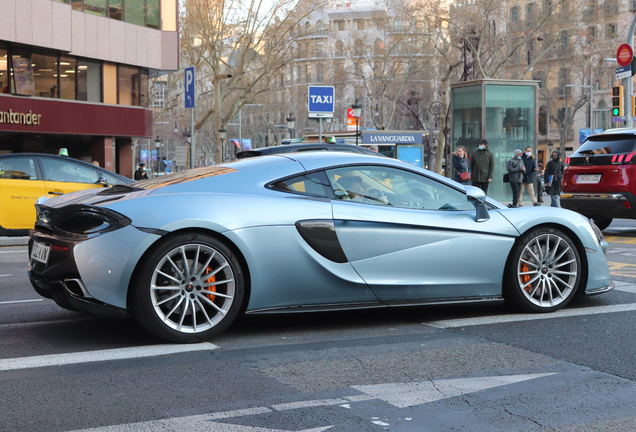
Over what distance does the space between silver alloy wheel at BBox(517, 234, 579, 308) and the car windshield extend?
7.08 m

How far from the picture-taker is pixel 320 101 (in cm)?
1953

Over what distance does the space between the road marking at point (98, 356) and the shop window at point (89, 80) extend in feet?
94.0

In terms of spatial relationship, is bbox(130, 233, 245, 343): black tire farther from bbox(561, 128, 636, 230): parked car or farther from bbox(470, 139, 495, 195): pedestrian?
bbox(470, 139, 495, 195): pedestrian

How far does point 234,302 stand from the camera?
5070 millimetres

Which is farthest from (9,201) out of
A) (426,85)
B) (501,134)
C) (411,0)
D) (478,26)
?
(426,85)

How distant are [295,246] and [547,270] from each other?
7.09ft

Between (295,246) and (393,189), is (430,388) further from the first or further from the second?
(393,189)

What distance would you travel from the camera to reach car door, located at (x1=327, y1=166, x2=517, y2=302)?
17.8 ft

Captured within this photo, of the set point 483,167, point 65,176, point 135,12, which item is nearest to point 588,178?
point 483,167

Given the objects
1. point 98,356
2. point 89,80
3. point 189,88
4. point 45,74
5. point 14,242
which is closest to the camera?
point 98,356

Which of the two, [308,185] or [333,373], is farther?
[308,185]

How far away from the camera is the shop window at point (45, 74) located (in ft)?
97.3

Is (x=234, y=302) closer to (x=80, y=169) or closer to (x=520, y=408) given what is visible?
(x=520, y=408)

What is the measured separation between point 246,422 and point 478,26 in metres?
40.2
